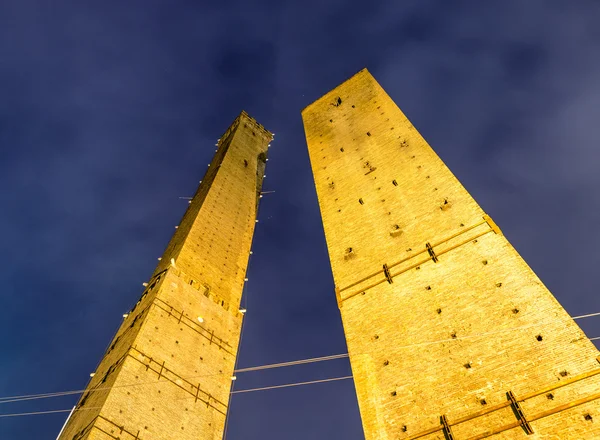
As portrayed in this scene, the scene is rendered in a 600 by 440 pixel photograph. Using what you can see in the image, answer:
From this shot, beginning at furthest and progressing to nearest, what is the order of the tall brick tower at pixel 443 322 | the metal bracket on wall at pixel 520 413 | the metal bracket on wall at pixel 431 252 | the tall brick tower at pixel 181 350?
the tall brick tower at pixel 181 350, the metal bracket on wall at pixel 431 252, the tall brick tower at pixel 443 322, the metal bracket on wall at pixel 520 413

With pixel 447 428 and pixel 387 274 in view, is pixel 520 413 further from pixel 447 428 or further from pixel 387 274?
pixel 387 274

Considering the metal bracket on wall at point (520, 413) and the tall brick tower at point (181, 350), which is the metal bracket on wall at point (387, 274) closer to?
the metal bracket on wall at point (520, 413)

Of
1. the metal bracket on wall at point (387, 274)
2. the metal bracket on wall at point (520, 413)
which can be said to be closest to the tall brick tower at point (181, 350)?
the metal bracket on wall at point (387, 274)

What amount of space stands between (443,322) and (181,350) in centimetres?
838

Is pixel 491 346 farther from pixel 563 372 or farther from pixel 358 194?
pixel 358 194

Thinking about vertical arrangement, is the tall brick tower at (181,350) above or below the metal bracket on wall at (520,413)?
above

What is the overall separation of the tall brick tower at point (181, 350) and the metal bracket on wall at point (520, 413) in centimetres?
804

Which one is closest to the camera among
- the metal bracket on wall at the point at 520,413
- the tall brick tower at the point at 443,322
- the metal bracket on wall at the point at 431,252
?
the metal bracket on wall at the point at 520,413

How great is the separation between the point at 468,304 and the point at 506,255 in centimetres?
103

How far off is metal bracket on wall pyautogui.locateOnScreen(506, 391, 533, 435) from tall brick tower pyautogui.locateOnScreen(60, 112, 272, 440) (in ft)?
26.4

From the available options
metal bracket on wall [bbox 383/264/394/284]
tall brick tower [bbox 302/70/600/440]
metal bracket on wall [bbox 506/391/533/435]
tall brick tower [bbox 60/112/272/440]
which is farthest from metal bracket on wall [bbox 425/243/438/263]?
tall brick tower [bbox 60/112/272/440]

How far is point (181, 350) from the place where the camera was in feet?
44.9

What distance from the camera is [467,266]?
811 centimetres

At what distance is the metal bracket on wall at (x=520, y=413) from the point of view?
18.8ft
